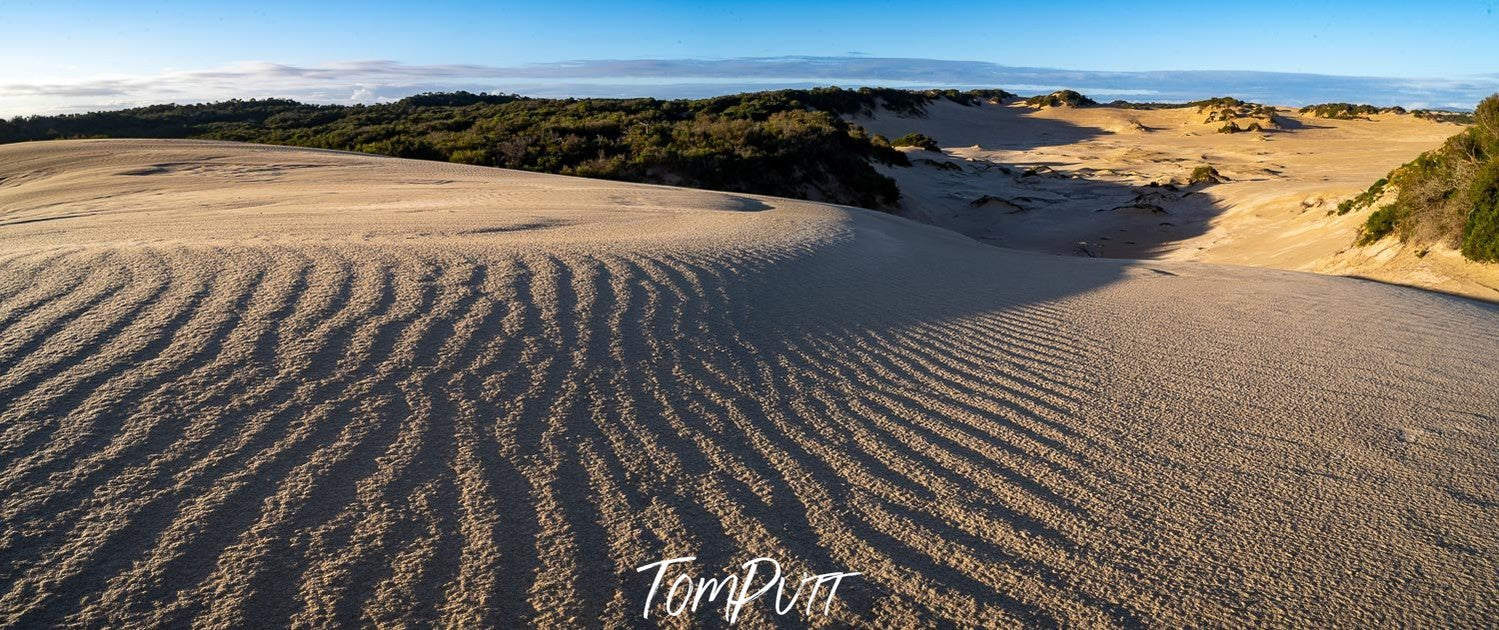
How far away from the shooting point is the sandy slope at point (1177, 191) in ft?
34.7

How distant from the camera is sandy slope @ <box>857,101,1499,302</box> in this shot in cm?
1058

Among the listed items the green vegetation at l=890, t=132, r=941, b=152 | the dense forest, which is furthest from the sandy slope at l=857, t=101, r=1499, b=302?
the dense forest

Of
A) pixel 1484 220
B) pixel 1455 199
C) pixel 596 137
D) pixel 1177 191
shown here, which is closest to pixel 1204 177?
pixel 1177 191

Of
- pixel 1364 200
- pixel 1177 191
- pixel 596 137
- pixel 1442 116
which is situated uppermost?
pixel 1442 116

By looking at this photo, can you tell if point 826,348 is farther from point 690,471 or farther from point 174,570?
point 174,570

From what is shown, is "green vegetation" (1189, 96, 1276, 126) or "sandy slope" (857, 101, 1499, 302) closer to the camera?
"sandy slope" (857, 101, 1499, 302)

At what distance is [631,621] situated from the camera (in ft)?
6.31

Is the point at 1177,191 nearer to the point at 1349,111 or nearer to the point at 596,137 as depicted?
the point at 596,137

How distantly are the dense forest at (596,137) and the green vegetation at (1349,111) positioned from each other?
84.6 feet

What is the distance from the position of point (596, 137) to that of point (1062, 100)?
3811 centimetres

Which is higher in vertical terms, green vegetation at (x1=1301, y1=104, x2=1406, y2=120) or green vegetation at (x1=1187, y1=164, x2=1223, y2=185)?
green vegetation at (x1=1301, y1=104, x2=1406, y2=120)

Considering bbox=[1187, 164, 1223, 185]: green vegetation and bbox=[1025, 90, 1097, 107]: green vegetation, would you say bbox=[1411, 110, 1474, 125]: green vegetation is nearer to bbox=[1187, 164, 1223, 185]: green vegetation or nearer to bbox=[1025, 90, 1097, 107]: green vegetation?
bbox=[1025, 90, 1097, 107]: green vegetation

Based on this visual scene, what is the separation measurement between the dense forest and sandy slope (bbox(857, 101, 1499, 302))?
2120mm

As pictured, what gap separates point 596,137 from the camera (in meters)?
18.3
